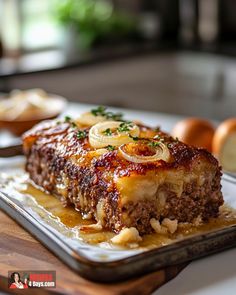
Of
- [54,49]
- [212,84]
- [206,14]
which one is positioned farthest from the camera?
[54,49]

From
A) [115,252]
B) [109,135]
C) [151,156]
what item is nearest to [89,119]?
[109,135]

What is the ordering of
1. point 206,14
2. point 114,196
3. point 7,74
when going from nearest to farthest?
1. point 114,196
2. point 7,74
3. point 206,14

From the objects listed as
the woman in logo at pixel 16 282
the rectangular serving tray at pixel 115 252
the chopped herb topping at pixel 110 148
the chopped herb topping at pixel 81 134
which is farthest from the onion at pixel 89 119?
the woman in logo at pixel 16 282

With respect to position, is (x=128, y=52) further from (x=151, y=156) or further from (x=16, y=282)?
(x=16, y=282)

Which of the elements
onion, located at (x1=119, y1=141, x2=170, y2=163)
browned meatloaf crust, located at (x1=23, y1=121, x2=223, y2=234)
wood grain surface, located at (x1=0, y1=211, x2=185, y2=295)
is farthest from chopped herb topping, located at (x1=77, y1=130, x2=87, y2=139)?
wood grain surface, located at (x1=0, y1=211, x2=185, y2=295)

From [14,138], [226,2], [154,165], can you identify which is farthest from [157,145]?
[226,2]

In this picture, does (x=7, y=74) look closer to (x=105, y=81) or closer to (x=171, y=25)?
(x=105, y=81)
